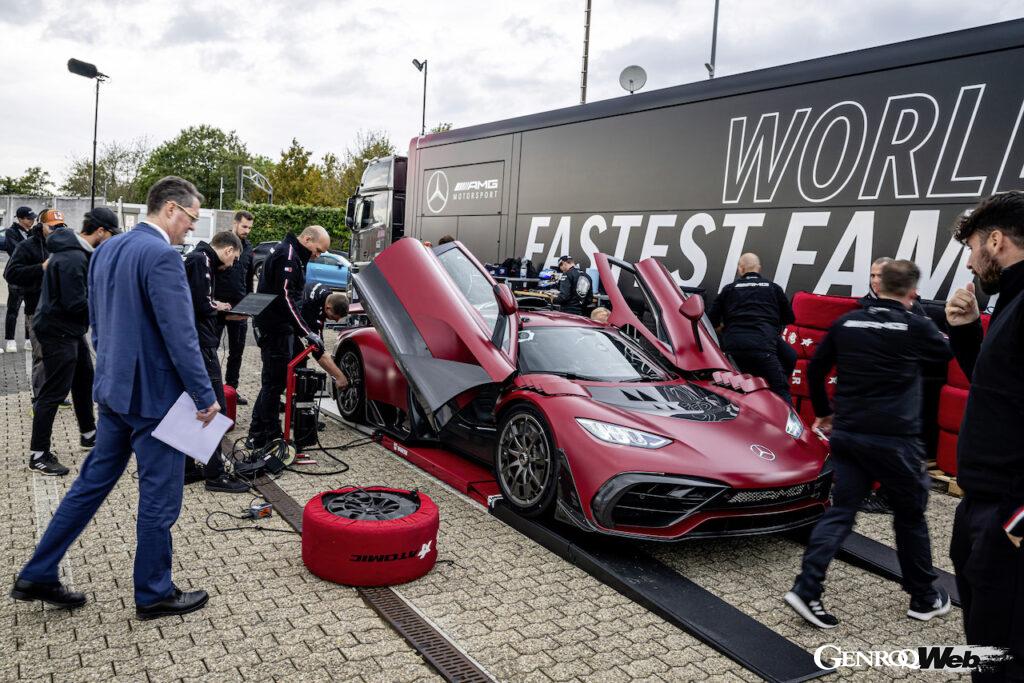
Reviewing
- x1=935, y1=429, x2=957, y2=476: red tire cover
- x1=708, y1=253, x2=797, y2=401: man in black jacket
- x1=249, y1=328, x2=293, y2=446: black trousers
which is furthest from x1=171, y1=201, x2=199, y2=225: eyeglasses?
x1=935, y1=429, x2=957, y2=476: red tire cover

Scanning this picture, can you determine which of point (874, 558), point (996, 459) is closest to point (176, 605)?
point (996, 459)

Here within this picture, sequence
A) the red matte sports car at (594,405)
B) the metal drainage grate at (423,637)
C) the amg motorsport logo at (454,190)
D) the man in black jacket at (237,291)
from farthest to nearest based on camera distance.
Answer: the amg motorsport logo at (454,190), the man in black jacket at (237,291), the red matte sports car at (594,405), the metal drainage grate at (423,637)

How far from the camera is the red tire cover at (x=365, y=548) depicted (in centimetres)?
377


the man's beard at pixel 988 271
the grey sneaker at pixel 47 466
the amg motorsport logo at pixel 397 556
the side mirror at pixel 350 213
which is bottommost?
the grey sneaker at pixel 47 466

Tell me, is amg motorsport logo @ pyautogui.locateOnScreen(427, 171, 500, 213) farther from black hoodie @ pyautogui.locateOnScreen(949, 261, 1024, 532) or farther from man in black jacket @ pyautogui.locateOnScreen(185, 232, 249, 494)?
black hoodie @ pyautogui.locateOnScreen(949, 261, 1024, 532)

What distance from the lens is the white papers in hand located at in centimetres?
323

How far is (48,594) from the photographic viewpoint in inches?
130

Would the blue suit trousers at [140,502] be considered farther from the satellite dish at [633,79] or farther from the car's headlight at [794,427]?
the satellite dish at [633,79]

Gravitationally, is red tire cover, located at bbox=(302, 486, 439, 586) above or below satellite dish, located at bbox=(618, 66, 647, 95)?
below

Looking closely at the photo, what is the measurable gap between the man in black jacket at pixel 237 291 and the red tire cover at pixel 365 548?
4.07 m

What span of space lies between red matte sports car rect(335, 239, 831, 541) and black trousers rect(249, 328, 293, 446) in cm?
84

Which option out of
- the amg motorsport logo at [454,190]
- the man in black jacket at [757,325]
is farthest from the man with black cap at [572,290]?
the man in black jacket at [757,325]

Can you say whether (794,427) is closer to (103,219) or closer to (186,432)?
(186,432)
